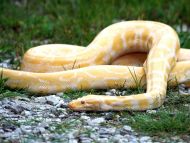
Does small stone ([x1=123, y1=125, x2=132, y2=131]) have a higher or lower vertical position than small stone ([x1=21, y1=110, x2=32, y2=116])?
lower

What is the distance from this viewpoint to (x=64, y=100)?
7617mm

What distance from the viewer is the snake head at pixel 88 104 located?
7109 millimetres

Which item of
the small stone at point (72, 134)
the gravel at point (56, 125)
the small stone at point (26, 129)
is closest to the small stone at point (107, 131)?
the gravel at point (56, 125)

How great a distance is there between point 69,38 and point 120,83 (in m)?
2.73

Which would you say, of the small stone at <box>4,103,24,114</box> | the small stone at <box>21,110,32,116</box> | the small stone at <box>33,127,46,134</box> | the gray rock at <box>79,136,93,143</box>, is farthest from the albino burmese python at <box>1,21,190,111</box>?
the gray rock at <box>79,136,93,143</box>

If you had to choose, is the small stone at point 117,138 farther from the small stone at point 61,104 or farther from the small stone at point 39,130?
the small stone at point 61,104

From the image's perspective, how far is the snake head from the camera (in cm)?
711

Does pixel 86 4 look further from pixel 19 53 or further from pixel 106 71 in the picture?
pixel 106 71

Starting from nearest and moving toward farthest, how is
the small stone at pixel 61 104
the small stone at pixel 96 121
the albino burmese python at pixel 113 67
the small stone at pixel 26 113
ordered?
the small stone at pixel 96 121 → the small stone at pixel 26 113 → the albino burmese python at pixel 113 67 → the small stone at pixel 61 104

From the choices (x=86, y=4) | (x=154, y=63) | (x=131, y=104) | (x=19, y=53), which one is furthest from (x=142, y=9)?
(x=131, y=104)

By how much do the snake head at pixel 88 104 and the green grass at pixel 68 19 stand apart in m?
0.58

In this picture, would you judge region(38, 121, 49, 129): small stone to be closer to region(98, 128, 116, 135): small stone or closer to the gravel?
the gravel

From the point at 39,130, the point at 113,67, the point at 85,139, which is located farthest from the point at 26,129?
the point at 113,67

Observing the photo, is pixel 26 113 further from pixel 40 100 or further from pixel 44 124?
pixel 40 100
